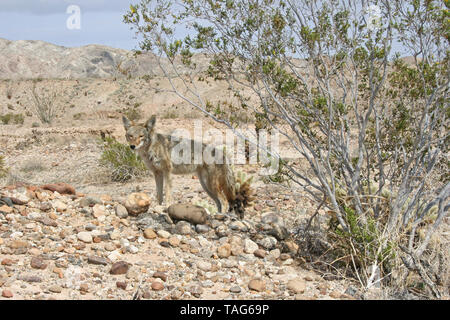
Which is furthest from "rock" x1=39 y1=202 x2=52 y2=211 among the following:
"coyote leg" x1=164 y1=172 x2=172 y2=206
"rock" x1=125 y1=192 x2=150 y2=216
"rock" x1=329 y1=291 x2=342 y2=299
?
"rock" x1=329 y1=291 x2=342 y2=299

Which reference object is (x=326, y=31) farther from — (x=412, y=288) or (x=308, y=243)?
(x=412, y=288)

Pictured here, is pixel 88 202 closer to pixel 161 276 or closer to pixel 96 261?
pixel 96 261

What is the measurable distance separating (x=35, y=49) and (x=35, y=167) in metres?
92.1

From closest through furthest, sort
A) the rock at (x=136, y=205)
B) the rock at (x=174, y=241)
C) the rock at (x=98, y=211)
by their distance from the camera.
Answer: the rock at (x=174, y=241)
the rock at (x=98, y=211)
the rock at (x=136, y=205)

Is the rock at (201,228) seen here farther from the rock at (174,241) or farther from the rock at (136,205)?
the rock at (136,205)

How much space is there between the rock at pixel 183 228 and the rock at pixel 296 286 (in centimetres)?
164

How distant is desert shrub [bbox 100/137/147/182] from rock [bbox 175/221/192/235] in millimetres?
5173

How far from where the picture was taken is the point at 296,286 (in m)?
4.75

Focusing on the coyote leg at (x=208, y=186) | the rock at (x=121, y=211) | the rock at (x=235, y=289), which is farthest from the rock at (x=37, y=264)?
the coyote leg at (x=208, y=186)

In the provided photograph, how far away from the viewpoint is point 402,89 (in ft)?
20.5

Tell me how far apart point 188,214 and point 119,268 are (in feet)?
5.35

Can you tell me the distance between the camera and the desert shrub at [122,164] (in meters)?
11.1

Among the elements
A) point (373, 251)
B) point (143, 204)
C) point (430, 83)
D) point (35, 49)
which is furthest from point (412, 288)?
point (35, 49)

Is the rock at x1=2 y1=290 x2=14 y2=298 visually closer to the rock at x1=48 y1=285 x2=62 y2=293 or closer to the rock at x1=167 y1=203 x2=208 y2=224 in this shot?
the rock at x1=48 y1=285 x2=62 y2=293
